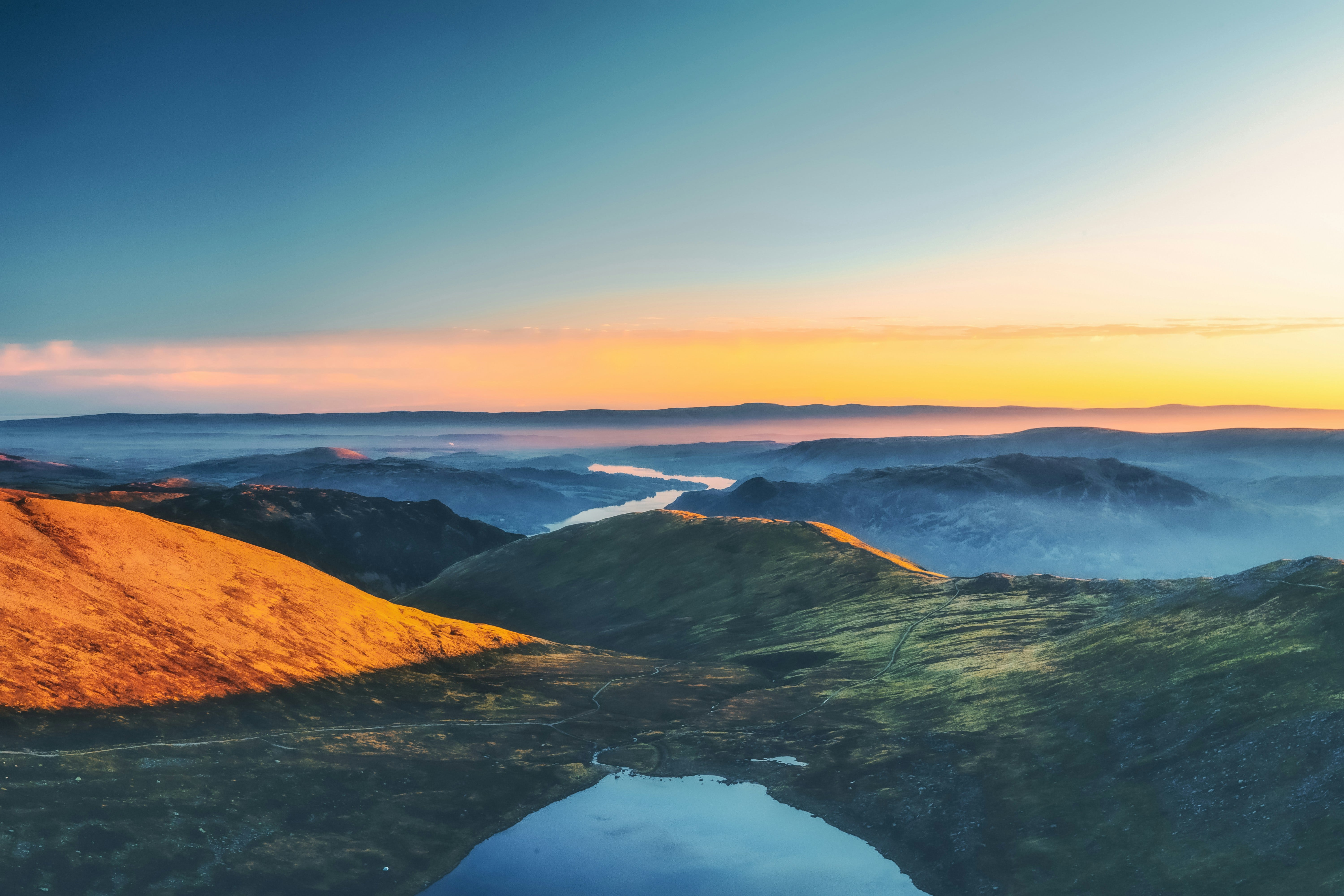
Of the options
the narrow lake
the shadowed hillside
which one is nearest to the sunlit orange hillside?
the narrow lake

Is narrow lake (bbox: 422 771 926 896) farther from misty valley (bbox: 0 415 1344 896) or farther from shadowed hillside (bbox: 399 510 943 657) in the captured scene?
shadowed hillside (bbox: 399 510 943 657)

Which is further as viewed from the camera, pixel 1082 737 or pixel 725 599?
pixel 725 599

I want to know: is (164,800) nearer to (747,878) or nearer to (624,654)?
(747,878)

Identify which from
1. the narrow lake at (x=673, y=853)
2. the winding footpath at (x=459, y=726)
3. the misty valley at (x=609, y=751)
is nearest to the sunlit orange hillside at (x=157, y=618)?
the misty valley at (x=609, y=751)

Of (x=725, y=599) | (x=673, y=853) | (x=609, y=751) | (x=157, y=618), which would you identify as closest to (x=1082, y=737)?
(x=673, y=853)

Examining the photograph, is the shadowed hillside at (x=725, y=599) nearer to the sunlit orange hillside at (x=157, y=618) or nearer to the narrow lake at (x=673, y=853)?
the sunlit orange hillside at (x=157, y=618)

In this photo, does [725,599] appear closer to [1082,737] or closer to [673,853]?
[1082,737]
